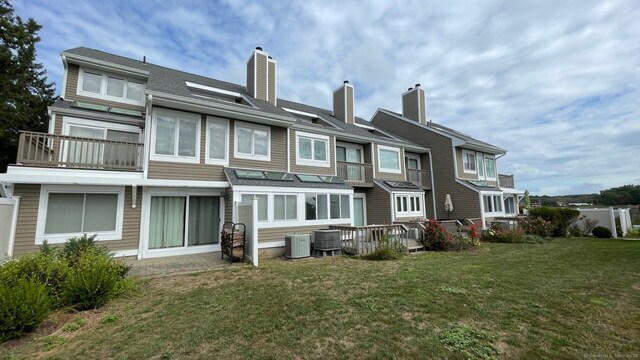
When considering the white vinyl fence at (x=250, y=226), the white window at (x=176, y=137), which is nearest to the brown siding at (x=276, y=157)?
the white window at (x=176, y=137)

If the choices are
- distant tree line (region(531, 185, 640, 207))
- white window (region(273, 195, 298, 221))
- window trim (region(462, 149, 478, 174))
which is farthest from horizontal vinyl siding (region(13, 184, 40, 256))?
distant tree line (region(531, 185, 640, 207))

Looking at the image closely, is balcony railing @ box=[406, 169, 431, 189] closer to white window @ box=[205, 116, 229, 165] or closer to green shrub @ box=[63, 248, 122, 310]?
white window @ box=[205, 116, 229, 165]

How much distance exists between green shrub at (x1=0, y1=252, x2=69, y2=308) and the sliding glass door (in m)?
4.54

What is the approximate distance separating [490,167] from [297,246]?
779 inches

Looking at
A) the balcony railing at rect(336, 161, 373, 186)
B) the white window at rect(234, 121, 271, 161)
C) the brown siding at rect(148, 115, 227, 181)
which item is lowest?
the brown siding at rect(148, 115, 227, 181)

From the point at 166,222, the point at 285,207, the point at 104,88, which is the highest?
the point at 104,88

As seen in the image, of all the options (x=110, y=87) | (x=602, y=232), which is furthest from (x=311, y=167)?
(x=602, y=232)

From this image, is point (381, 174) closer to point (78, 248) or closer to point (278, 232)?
point (278, 232)

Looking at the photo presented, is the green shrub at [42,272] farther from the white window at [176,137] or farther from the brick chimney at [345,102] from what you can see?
the brick chimney at [345,102]

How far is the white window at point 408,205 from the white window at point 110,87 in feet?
48.4

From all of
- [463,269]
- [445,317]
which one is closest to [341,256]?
[463,269]

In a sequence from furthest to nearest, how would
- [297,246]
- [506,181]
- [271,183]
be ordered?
[506,181] → [271,183] → [297,246]

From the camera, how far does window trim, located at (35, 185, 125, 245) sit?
332 inches

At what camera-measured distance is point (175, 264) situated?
8844 mm
